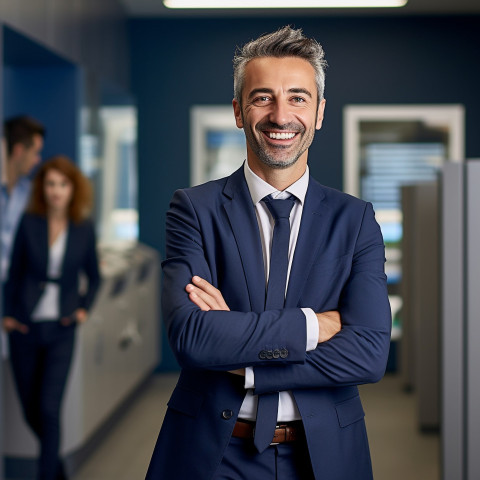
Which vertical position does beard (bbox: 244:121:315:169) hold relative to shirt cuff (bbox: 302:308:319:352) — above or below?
above

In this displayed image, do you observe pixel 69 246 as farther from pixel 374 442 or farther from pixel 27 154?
pixel 374 442

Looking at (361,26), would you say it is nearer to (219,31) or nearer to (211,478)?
(219,31)

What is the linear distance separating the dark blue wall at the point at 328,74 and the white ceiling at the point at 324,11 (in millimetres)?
76

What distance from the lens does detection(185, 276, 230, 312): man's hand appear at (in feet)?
5.71

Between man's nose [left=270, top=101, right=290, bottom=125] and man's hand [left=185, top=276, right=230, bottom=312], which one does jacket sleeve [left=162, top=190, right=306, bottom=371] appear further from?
man's nose [left=270, top=101, right=290, bottom=125]

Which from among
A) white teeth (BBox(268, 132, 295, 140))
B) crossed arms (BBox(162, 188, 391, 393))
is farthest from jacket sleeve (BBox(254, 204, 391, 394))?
white teeth (BBox(268, 132, 295, 140))

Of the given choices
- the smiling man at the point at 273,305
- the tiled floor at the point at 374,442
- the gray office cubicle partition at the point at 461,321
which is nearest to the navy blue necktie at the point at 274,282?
the smiling man at the point at 273,305

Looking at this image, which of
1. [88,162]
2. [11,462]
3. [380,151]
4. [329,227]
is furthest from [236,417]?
[380,151]

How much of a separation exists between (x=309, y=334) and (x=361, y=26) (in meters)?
5.99

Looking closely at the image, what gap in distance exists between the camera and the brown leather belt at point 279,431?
1691 millimetres

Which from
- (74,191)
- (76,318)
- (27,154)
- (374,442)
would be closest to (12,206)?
(27,154)

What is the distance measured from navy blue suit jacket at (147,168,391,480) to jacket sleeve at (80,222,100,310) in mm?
2373

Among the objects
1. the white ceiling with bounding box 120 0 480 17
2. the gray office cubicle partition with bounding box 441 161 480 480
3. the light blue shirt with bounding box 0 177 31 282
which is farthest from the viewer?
the white ceiling with bounding box 120 0 480 17

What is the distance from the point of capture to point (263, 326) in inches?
65.7
